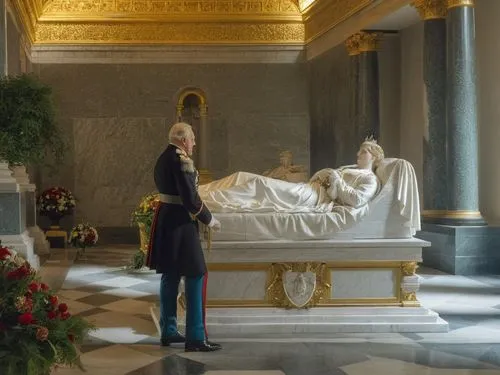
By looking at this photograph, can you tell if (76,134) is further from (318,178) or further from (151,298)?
(318,178)

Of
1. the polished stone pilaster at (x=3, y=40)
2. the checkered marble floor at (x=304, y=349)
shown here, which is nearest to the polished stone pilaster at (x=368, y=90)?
the checkered marble floor at (x=304, y=349)

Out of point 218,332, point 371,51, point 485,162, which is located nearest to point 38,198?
point 371,51

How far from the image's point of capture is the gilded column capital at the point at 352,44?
46.6 feet

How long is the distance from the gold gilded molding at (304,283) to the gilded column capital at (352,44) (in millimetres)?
8188

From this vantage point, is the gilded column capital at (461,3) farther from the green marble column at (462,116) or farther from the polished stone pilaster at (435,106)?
the polished stone pilaster at (435,106)

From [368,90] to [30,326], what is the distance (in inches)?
443

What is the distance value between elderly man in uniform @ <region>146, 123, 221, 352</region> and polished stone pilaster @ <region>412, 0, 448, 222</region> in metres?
6.11

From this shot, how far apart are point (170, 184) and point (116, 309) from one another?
2.44 metres

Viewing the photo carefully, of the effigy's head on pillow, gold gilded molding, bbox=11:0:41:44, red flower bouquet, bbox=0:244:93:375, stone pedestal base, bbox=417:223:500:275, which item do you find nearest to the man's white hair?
the effigy's head on pillow

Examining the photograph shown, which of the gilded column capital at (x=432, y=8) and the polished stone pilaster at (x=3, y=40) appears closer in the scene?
the polished stone pilaster at (x=3, y=40)

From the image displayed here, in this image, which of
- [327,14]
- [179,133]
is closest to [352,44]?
[327,14]

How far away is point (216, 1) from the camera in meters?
17.4

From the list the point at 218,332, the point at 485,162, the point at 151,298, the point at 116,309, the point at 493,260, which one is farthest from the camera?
the point at 485,162

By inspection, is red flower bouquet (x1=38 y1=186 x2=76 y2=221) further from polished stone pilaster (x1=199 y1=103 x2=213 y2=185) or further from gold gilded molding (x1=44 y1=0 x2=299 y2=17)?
gold gilded molding (x1=44 y1=0 x2=299 y2=17)
